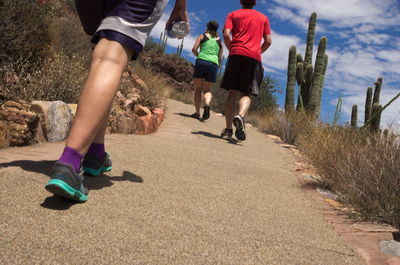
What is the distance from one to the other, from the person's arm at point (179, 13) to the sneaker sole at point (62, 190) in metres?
1.20

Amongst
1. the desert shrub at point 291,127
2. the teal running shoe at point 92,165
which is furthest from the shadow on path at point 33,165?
the desert shrub at point 291,127

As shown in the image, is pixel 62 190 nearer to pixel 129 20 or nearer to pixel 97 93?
pixel 97 93

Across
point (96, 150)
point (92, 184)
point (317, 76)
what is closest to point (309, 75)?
point (317, 76)

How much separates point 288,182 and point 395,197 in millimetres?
955

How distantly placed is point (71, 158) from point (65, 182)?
4.3 inches

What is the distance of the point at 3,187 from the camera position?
64.0 inches

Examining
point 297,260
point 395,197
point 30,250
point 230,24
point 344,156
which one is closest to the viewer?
point 30,250

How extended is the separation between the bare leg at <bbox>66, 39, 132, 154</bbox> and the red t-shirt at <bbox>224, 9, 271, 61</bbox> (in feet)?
11.1

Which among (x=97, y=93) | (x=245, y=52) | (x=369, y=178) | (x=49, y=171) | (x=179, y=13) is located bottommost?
(x=49, y=171)

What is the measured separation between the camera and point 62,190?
1412 millimetres

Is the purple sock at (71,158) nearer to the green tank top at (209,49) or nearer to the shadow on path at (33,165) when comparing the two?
the shadow on path at (33,165)

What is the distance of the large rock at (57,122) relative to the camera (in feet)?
10.4

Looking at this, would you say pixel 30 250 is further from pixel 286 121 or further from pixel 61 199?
pixel 286 121

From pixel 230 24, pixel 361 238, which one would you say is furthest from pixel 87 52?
pixel 361 238
